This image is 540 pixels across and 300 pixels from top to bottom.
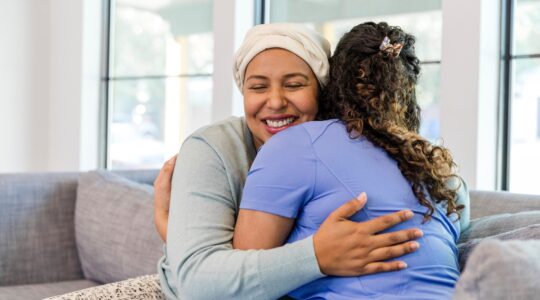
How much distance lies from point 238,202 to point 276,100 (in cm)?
24

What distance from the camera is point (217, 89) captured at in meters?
4.11

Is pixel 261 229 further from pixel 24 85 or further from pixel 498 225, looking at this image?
pixel 24 85

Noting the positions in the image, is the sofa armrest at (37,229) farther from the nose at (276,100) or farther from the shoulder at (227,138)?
the nose at (276,100)

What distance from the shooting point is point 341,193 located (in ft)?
4.40

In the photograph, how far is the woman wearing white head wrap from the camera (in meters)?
1.33

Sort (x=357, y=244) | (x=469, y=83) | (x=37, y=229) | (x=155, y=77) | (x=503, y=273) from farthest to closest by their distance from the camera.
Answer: (x=155, y=77) → (x=469, y=83) → (x=37, y=229) → (x=357, y=244) → (x=503, y=273)

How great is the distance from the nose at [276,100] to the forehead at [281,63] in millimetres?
43

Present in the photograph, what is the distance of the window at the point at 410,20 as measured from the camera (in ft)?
11.2

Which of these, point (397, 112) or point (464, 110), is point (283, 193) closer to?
point (397, 112)

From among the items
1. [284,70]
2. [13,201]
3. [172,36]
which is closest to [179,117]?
[172,36]

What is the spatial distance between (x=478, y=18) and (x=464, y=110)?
0.38 metres

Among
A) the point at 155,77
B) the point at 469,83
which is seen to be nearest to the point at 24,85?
the point at 155,77

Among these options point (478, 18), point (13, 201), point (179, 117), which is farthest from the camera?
point (179, 117)

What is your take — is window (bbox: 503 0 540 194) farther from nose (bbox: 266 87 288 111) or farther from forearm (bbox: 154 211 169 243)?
forearm (bbox: 154 211 169 243)
